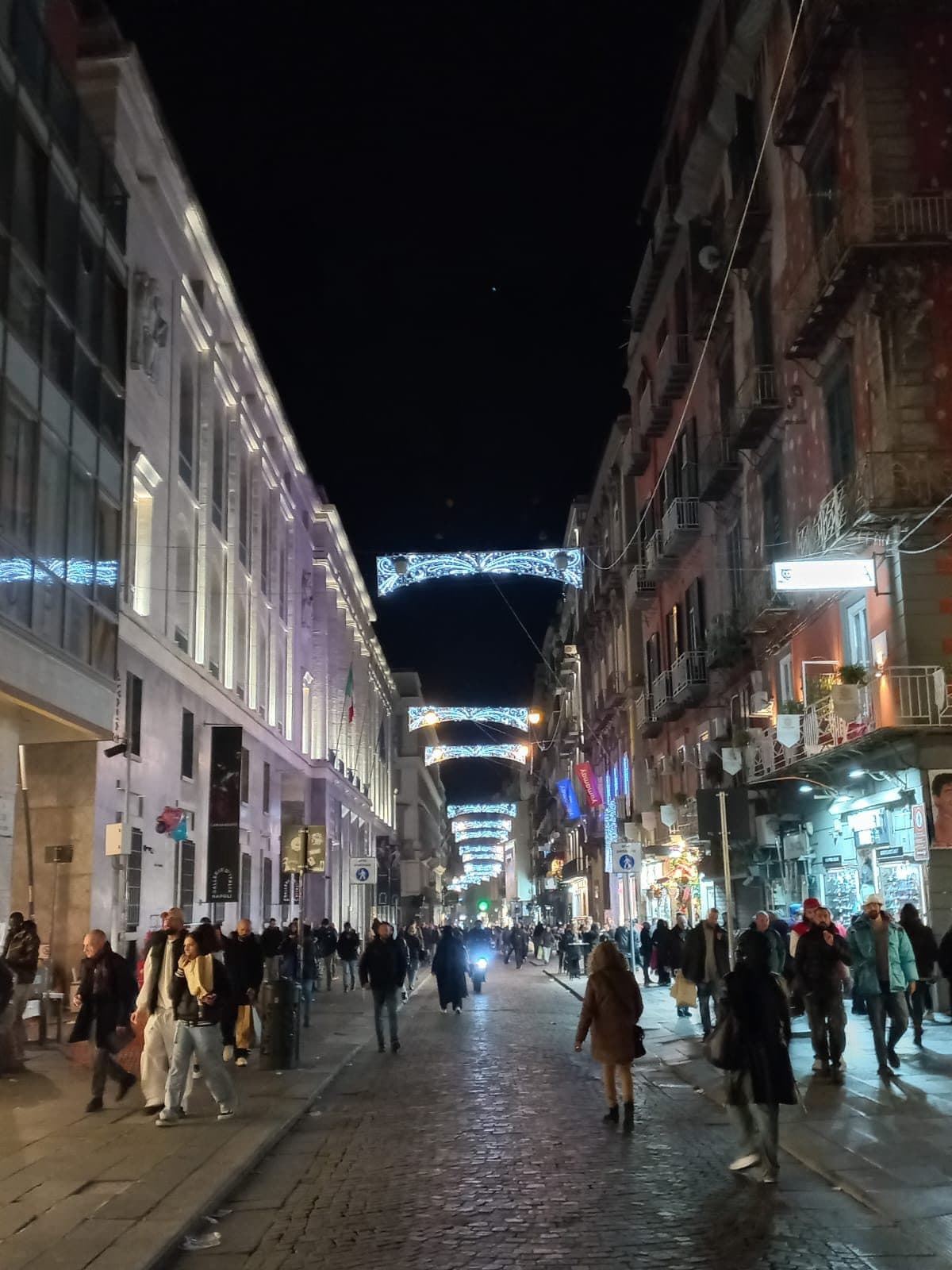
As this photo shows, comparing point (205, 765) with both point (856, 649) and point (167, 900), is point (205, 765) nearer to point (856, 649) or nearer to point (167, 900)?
point (167, 900)

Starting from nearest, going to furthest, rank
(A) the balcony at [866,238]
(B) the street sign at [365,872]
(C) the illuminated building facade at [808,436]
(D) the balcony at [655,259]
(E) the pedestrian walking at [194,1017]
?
(E) the pedestrian walking at [194,1017]
(C) the illuminated building facade at [808,436]
(A) the balcony at [866,238]
(B) the street sign at [365,872]
(D) the balcony at [655,259]

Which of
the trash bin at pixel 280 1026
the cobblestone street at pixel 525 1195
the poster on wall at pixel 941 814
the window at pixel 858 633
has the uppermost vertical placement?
the window at pixel 858 633

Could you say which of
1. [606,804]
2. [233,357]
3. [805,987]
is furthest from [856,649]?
[606,804]

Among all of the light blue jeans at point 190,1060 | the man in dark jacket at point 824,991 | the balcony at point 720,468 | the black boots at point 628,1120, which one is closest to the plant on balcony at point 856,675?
the man in dark jacket at point 824,991

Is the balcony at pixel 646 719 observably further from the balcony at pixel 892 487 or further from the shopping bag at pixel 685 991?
the shopping bag at pixel 685 991

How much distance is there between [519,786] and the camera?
144250 millimetres

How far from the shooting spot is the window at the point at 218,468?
30.2 metres

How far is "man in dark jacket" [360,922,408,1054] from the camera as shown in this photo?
17.4m

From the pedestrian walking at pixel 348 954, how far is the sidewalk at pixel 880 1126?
48.8 ft

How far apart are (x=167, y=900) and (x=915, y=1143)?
17.6 m

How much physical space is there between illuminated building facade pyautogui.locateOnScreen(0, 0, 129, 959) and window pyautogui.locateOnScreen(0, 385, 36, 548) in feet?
0.08

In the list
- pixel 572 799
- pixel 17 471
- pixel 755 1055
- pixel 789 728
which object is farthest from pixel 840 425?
pixel 572 799

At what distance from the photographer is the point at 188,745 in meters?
27.0

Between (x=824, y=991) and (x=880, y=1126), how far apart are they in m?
2.88
